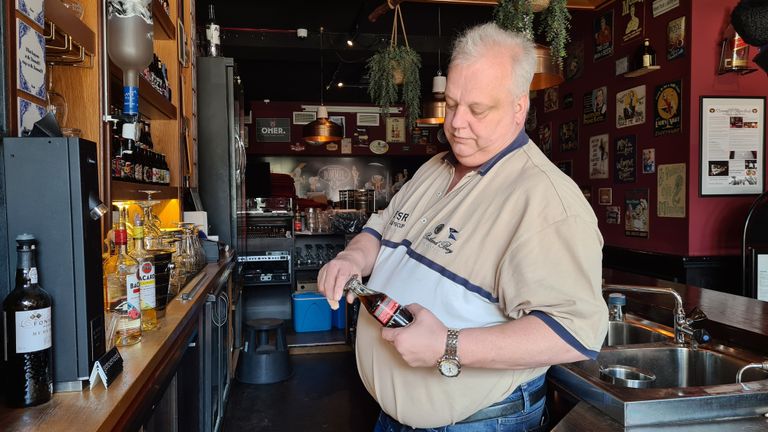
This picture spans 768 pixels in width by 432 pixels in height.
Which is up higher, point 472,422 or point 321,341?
point 472,422

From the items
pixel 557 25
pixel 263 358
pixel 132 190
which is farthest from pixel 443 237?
pixel 263 358

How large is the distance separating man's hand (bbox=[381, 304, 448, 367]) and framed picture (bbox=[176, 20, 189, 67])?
336cm

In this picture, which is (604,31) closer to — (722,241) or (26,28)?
(722,241)

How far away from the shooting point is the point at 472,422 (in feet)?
4.64

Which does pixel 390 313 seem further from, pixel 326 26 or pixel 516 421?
pixel 326 26

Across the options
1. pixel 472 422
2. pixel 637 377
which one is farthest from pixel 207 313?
pixel 637 377

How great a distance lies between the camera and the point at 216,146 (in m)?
4.79

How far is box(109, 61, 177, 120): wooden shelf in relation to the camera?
9.17 ft

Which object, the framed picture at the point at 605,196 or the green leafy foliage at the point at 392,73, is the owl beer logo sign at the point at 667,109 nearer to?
the framed picture at the point at 605,196

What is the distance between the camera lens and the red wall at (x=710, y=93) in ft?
13.9

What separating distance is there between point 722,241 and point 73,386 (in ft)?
14.7

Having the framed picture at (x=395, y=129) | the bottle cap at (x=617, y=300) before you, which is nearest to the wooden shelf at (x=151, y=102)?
the bottle cap at (x=617, y=300)

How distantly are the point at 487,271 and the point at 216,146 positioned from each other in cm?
392

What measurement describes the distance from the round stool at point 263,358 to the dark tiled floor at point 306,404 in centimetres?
7
